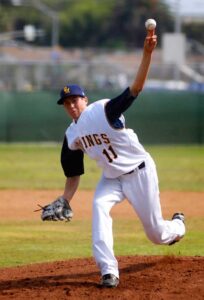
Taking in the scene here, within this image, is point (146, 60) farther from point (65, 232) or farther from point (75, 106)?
point (65, 232)

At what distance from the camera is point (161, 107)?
27.9 meters

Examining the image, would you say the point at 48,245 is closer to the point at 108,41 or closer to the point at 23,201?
the point at 23,201

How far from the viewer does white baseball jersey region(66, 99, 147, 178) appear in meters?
7.30

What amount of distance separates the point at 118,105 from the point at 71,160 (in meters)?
0.83

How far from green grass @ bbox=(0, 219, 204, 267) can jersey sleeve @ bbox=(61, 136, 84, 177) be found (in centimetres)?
173

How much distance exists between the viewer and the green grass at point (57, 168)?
17.7m

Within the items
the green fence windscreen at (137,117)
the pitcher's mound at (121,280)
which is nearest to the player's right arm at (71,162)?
the pitcher's mound at (121,280)

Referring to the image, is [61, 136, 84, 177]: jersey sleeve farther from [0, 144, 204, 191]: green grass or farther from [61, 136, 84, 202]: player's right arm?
[0, 144, 204, 191]: green grass

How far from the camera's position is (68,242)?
10.8m

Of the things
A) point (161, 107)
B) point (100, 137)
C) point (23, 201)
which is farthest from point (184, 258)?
point (161, 107)

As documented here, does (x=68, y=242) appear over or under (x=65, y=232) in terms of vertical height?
over

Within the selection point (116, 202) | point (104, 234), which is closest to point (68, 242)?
point (116, 202)

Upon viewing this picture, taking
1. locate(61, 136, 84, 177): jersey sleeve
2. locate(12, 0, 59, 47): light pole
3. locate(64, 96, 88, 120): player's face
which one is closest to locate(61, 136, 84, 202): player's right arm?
locate(61, 136, 84, 177): jersey sleeve

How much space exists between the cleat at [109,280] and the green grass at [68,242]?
6.68 ft
